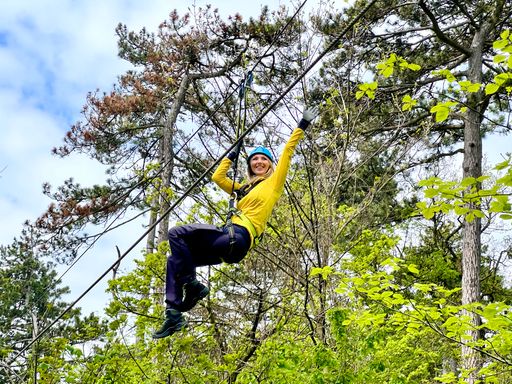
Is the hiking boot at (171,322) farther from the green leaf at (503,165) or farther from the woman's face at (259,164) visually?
the green leaf at (503,165)

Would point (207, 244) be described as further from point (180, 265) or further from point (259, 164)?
point (259, 164)

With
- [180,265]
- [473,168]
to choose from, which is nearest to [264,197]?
[180,265]

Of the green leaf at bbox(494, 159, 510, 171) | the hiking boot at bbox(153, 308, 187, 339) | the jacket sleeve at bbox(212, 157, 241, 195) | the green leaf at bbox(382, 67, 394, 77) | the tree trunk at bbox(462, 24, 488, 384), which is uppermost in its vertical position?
the tree trunk at bbox(462, 24, 488, 384)

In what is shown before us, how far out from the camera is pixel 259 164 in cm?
453

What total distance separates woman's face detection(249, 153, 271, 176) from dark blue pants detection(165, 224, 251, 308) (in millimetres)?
698

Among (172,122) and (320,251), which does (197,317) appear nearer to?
(320,251)

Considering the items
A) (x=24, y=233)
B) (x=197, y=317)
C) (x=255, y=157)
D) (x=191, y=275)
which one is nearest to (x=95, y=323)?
(x=197, y=317)

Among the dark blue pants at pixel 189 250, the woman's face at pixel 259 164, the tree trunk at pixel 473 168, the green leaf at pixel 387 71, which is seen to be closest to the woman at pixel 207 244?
the dark blue pants at pixel 189 250

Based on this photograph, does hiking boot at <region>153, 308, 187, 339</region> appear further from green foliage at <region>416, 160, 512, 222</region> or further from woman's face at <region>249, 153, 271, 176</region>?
green foliage at <region>416, 160, 512, 222</region>

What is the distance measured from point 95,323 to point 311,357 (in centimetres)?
218

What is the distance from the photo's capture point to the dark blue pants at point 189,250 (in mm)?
3900

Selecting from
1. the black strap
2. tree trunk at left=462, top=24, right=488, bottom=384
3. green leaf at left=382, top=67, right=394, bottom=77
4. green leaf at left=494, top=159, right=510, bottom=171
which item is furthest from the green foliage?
tree trunk at left=462, top=24, right=488, bottom=384

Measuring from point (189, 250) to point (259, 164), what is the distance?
990 mm

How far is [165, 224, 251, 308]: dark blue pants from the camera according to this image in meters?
3.90
